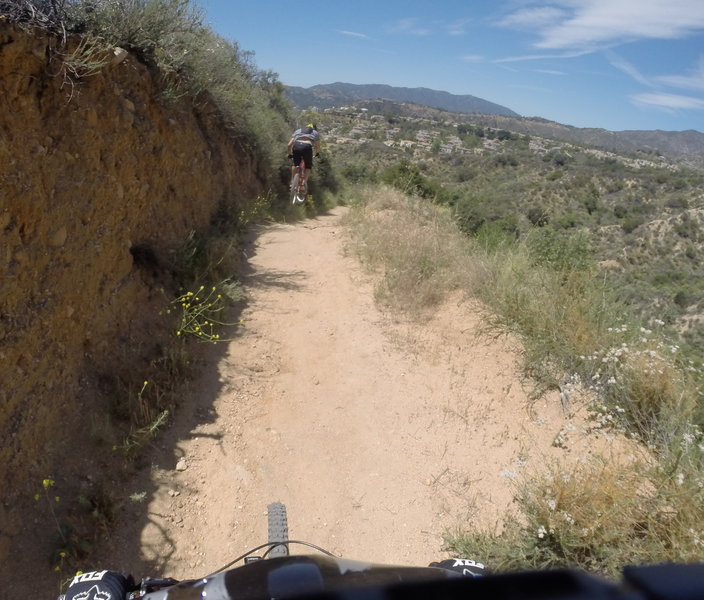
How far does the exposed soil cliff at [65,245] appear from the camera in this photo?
113 inches

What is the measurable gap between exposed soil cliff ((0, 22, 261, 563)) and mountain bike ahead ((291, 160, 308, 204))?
494cm

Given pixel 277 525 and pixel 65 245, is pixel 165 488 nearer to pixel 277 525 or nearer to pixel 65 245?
pixel 277 525

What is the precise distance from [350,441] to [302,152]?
6.97 m

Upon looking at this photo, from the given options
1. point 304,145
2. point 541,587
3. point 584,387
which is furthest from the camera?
point 304,145

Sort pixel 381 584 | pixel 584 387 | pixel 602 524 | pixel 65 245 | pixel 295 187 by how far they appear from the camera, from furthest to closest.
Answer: pixel 295 187
pixel 584 387
pixel 65 245
pixel 602 524
pixel 381 584

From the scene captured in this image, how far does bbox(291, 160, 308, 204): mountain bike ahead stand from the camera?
988 cm

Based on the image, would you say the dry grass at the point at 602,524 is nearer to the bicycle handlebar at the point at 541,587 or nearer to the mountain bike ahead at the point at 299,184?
the bicycle handlebar at the point at 541,587

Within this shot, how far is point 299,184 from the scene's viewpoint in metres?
10.1

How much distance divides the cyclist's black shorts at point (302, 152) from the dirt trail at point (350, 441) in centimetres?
478

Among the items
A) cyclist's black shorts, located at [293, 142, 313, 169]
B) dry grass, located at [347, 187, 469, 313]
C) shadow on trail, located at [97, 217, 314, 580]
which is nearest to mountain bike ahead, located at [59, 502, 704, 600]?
shadow on trail, located at [97, 217, 314, 580]

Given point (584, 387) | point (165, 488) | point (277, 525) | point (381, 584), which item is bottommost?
point (165, 488)

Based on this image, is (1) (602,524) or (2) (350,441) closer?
(1) (602,524)

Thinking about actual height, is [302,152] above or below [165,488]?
above

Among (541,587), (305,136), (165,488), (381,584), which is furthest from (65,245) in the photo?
(305,136)
